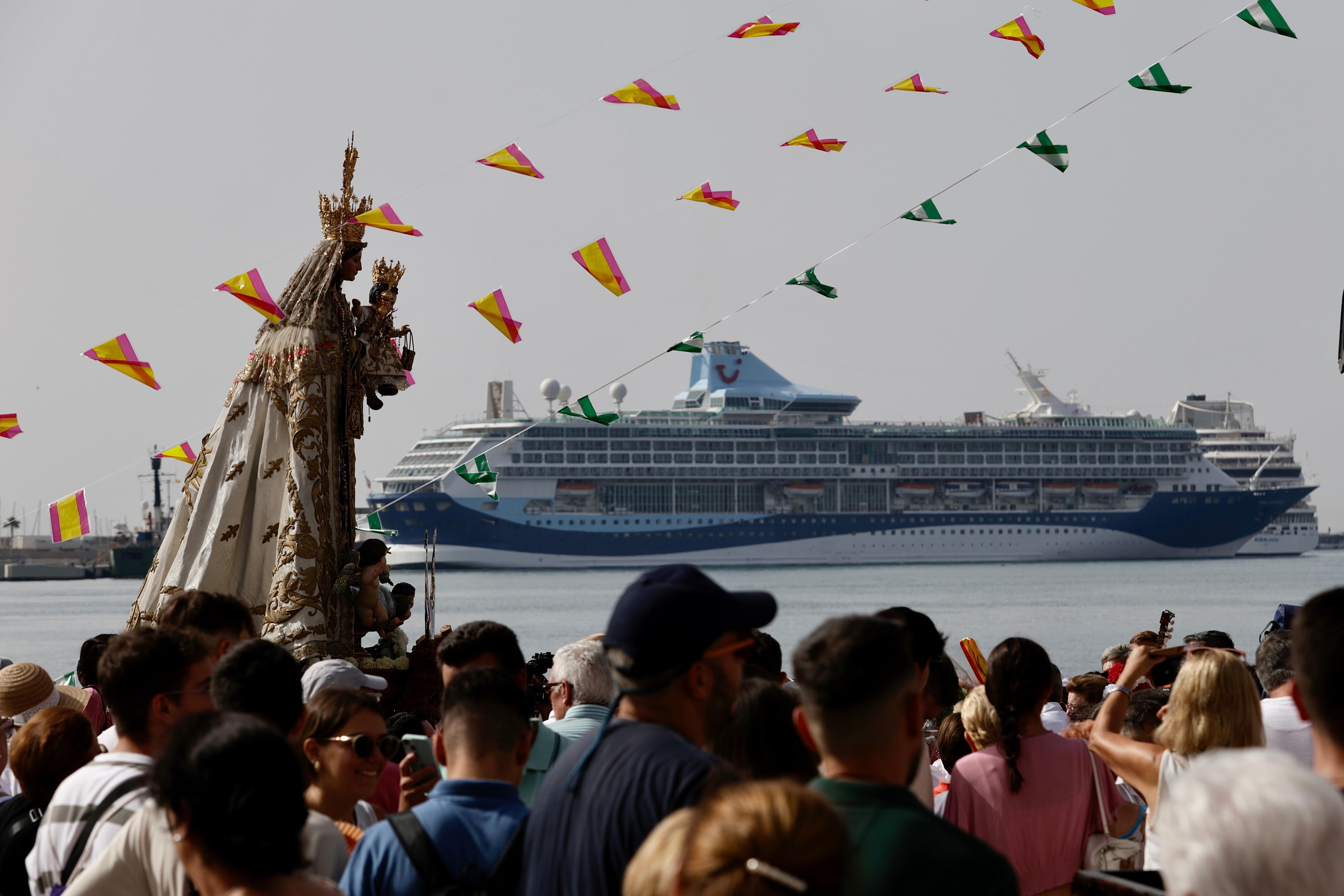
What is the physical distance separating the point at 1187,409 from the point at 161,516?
2101 inches

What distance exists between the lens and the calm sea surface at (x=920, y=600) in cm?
2825

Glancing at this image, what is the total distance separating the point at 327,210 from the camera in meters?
5.40

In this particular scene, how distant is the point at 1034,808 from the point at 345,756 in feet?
4.50

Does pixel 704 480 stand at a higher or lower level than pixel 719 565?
higher

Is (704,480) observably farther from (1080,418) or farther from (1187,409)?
(1187,409)

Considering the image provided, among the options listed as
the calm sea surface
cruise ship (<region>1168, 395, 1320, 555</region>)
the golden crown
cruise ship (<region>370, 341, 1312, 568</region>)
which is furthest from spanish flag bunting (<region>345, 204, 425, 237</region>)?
cruise ship (<region>1168, 395, 1320, 555</region>)

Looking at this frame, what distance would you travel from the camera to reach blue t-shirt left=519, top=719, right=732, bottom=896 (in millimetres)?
1725

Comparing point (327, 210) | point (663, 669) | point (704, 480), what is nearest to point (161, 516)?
point (704, 480)

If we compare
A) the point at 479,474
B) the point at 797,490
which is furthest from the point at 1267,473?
the point at 479,474

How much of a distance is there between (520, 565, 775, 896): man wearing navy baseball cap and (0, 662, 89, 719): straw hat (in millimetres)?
2298

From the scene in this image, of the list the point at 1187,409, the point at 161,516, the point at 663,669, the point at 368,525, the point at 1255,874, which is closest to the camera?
the point at 1255,874

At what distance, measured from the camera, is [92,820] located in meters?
2.24

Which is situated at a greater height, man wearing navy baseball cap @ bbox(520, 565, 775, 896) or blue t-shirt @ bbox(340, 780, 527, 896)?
man wearing navy baseball cap @ bbox(520, 565, 775, 896)

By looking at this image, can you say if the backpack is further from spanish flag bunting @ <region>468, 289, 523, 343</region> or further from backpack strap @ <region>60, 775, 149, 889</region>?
spanish flag bunting @ <region>468, 289, 523, 343</region>
